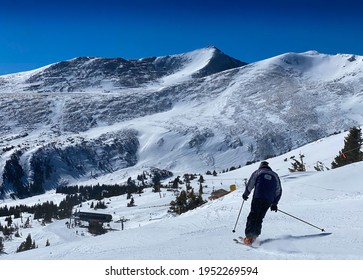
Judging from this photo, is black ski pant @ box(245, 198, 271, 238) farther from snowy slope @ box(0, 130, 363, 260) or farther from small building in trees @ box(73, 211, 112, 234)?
small building in trees @ box(73, 211, 112, 234)

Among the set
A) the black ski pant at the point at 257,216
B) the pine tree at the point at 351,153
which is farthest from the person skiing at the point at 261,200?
the pine tree at the point at 351,153

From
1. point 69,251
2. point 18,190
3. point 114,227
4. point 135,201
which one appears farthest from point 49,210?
point 69,251

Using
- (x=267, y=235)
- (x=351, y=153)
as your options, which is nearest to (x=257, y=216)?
(x=267, y=235)

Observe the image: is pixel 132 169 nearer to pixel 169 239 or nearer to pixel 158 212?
pixel 158 212

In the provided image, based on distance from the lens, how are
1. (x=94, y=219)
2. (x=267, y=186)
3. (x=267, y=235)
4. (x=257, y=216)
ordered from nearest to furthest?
(x=257, y=216) → (x=267, y=186) → (x=267, y=235) → (x=94, y=219)

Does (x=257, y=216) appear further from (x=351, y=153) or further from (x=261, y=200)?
(x=351, y=153)

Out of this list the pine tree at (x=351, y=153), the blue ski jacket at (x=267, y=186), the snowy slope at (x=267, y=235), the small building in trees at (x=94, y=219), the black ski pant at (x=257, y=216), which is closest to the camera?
the snowy slope at (x=267, y=235)

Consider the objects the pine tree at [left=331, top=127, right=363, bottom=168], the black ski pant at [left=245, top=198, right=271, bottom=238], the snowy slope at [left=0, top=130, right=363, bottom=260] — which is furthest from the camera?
the pine tree at [left=331, top=127, right=363, bottom=168]

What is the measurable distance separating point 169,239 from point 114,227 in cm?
5683

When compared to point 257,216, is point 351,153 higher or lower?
higher

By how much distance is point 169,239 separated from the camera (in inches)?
660

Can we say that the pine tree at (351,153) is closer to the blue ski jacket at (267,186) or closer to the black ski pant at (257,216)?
the blue ski jacket at (267,186)

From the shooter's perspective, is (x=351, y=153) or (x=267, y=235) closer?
(x=267, y=235)

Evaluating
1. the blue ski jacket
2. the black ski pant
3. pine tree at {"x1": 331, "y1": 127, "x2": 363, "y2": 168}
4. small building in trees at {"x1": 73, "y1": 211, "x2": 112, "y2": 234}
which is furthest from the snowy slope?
small building in trees at {"x1": 73, "y1": 211, "x2": 112, "y2": 234}
